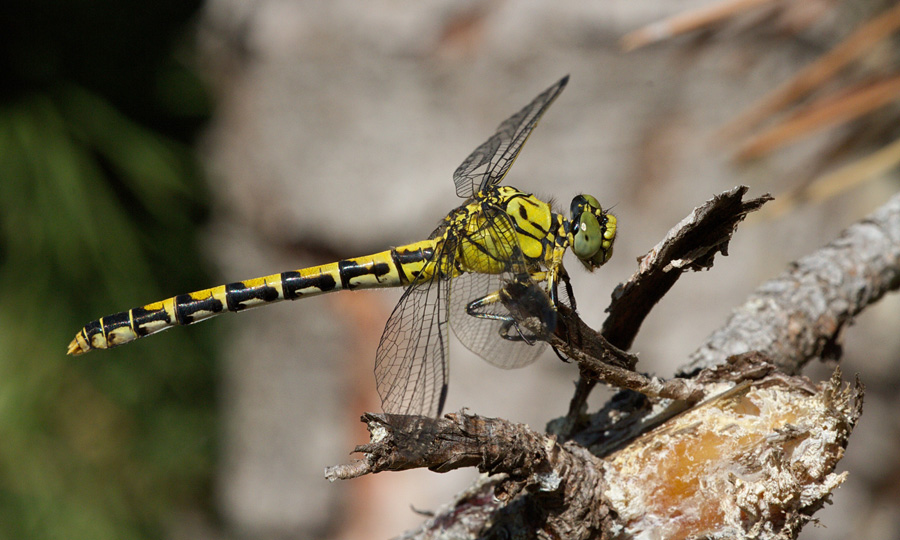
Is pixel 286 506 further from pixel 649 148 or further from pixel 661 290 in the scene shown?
pixel 661 290

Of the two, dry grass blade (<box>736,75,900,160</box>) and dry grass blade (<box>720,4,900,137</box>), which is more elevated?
dry grass blade (<box>720,4,900,137</box>)

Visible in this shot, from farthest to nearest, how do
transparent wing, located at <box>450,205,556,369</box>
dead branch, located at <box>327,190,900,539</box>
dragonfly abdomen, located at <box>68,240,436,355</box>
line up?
dragonfly abdomen, located at <box>68,240,436,355</box>, transparent wing, located at <box>450,205,556,369</box>, dead branch, located at <box>327,190,900,539</box>

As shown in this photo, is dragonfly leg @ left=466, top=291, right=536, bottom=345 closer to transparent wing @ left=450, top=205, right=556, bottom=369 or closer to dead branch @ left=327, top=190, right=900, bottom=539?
transparent wing @ left=450, top=205, right=556, bottom=369

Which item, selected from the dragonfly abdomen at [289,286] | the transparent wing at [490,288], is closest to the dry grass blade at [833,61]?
the transparent wing at [490,288]

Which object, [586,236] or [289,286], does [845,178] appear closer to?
[586,236]

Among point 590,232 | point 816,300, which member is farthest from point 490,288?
point 816,300

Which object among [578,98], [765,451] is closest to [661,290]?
[765,451]

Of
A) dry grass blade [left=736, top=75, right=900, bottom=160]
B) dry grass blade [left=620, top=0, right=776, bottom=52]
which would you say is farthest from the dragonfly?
dry grass blade [left=736, top=75, right=900, bottom=160]
